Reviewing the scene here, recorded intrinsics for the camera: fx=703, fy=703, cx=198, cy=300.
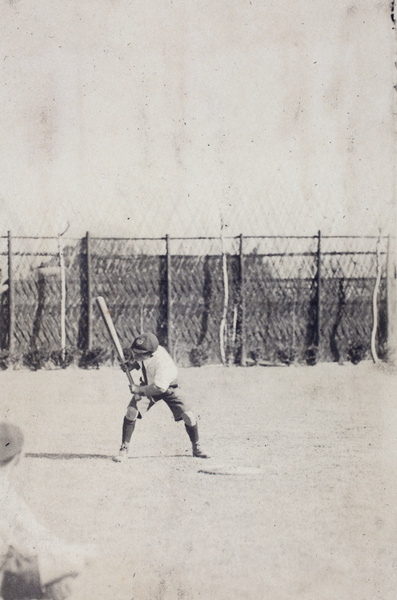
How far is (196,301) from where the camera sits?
820 cm

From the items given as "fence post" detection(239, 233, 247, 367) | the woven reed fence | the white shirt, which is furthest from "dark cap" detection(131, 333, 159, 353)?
"fence post" detection(239, 233, 247, 367)

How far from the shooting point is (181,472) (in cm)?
396

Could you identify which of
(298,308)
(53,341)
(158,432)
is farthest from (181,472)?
(298,308)

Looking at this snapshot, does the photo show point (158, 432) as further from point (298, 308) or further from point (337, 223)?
point (298, 308)

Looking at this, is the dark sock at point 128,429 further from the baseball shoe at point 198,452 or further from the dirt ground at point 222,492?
the baseball shoe at point 198,452

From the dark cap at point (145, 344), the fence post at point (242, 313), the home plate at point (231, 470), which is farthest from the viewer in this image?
the fence post at point (242, 313)

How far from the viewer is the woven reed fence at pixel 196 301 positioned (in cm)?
730

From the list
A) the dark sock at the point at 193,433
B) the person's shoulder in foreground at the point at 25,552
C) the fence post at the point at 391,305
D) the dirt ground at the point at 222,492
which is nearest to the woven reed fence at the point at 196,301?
the fence post at the point at 391,305

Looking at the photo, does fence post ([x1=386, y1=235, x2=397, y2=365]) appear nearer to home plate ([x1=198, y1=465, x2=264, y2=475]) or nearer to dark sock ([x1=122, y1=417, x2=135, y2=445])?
home plate ([x1=198, y1=465, x2=264, y2=475])

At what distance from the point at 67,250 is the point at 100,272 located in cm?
125

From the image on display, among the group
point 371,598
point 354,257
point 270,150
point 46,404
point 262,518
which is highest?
point 270,150

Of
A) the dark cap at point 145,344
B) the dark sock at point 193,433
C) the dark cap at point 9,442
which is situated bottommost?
the dark sock at point 193,433

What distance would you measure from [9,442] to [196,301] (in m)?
5.13

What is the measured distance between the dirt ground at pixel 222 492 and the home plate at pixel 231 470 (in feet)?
0.04
